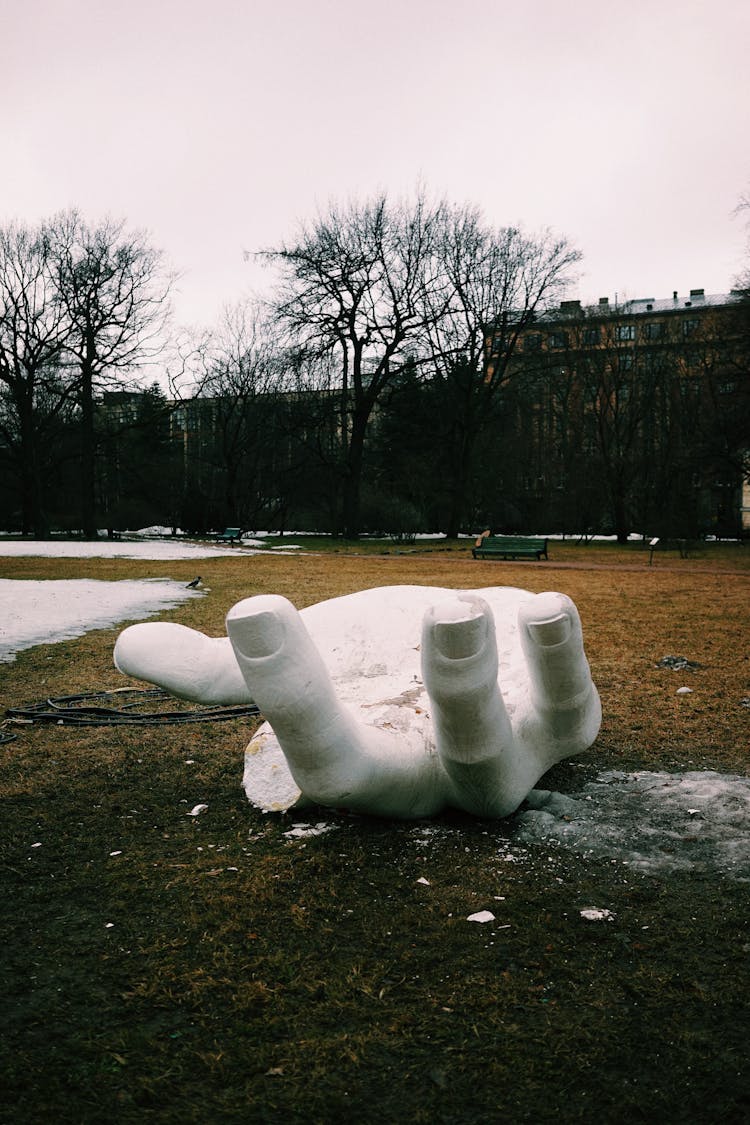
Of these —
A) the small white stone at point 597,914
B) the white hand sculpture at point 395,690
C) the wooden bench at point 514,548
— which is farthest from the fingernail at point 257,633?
the wooden bench at point 514,548

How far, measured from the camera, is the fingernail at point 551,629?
2518 mm

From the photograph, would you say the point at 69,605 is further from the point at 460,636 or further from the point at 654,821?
the point at 460,636

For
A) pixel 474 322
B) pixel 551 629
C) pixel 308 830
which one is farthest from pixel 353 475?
pixel 551 629

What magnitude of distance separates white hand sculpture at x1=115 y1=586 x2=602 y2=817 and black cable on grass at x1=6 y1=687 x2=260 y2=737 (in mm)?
1312

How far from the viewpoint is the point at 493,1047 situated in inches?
67.1

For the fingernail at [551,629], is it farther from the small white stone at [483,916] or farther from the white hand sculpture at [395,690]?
the small white stone at [483,916]

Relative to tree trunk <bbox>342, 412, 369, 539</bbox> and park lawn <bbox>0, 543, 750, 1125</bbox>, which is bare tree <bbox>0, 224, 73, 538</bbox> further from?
park lawn <bbox>0, 543, 750, 1125</bbox>

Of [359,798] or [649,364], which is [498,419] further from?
[359,798]

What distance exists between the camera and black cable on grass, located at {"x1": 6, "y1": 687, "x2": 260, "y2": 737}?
4.62m

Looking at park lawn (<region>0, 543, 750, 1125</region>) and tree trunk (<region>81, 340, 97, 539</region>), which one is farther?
tree trunk (<region>81, 340, 97, 539</region>)

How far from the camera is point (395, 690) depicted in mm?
3162

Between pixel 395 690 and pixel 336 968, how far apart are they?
1.25 metres

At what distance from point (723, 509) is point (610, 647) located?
131 feet

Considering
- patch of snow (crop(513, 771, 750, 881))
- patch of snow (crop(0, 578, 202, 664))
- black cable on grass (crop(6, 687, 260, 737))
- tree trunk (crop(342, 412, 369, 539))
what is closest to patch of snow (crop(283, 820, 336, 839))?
patch of snow (crop(513, 771, 750, 881))
